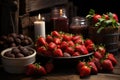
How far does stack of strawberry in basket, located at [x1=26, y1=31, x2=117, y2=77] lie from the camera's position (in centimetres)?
149

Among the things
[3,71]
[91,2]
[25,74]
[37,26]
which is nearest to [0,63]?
[3,71]

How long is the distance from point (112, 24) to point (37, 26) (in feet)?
1.75

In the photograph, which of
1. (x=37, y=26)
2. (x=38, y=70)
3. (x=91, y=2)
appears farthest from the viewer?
(x=91, y=2)

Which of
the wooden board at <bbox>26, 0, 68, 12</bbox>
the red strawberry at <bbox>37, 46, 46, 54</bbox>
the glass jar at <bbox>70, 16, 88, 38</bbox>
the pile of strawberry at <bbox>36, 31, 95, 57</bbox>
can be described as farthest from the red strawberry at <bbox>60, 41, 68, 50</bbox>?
the wooden board at <bbox>26, 0, 68, 12</bbox>

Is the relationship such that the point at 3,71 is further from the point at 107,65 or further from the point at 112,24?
the point at 112,24

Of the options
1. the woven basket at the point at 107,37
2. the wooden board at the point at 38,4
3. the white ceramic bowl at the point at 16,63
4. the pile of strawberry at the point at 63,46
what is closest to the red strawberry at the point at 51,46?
the pile of strawberry at the point at 63,46

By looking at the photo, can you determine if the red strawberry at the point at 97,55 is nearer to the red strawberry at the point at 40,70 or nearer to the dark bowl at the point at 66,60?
the dark bowl at the point at 66,60

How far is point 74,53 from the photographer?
5.21 feet

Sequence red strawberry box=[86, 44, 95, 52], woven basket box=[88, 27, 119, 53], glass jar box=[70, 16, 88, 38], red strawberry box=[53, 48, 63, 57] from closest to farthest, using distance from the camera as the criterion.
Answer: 1. red strawberry box=[53, 48, 63, 57]
2. red strawberry box=[86, 44, 95, 52]
3. woven basket box=[88, 27, 119, 53]
4. glass jar box=[70, 16, 88, 38]

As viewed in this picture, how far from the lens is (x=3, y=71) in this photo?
157 cm

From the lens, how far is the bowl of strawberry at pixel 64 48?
1574 mm

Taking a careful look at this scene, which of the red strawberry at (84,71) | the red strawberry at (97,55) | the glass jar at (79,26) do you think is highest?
the glass jar at (79,26)

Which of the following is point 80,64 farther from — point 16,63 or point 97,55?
point 16,63

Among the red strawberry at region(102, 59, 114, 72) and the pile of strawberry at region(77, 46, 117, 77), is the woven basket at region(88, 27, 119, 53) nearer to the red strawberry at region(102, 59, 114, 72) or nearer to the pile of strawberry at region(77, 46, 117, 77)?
the pile of strawberry at region(77, 46, 117, 77)
